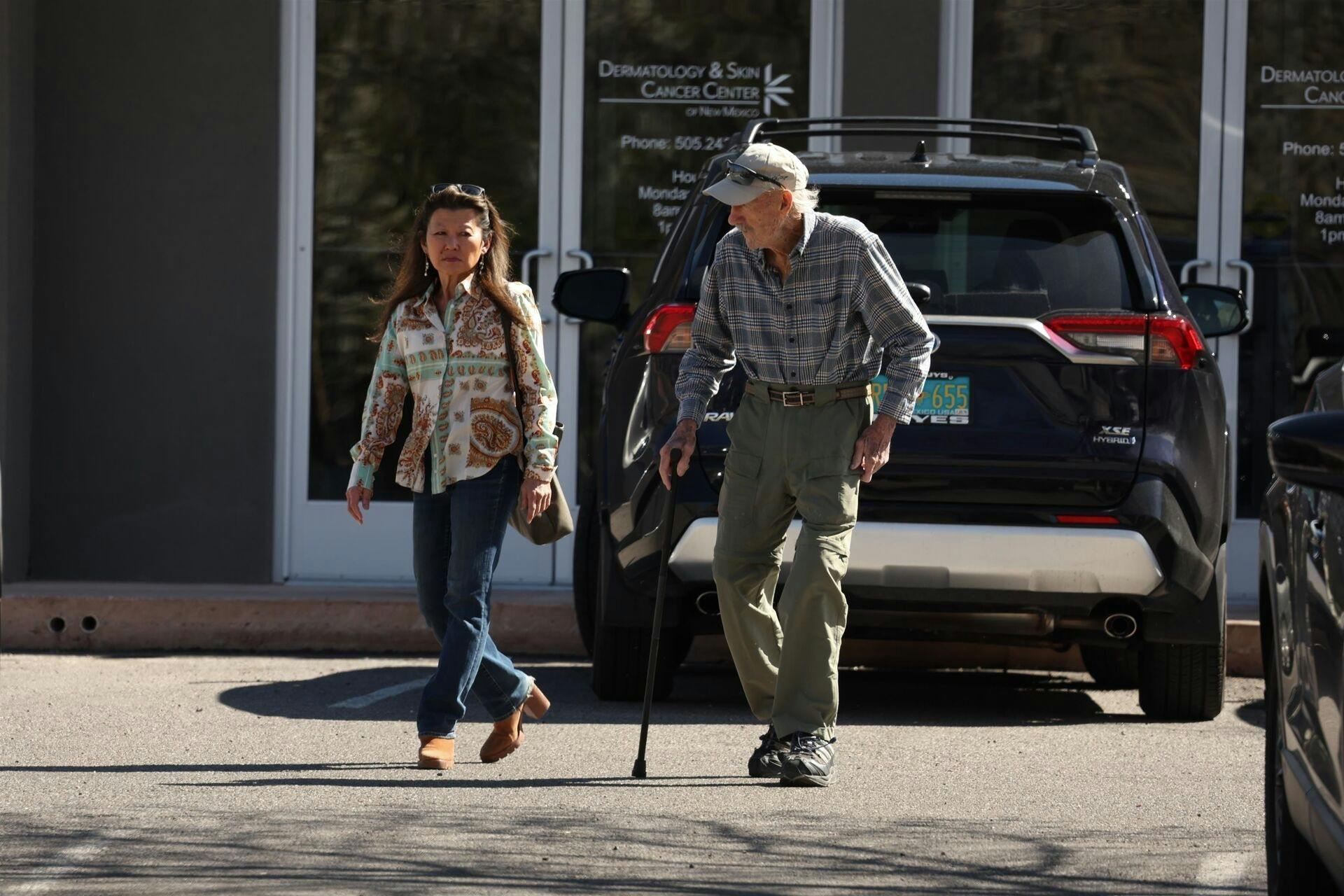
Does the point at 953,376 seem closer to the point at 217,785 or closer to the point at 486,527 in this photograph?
the point at 486,527

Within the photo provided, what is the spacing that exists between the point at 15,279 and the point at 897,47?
425 cm

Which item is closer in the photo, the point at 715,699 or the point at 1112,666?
the point at 715,699

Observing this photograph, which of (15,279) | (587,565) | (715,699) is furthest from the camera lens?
(15,279)

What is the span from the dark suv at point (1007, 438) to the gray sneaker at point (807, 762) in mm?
961

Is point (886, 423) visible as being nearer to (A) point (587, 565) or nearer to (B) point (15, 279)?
(A) point (587, 565)

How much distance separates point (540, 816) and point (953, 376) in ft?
6.91

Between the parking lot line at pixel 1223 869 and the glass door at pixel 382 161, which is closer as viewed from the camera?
the parking lot line at pixel 1223 869

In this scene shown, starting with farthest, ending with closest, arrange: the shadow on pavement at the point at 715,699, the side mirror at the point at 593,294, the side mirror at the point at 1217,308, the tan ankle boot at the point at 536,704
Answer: the side mirror at the point at 593,294, the side mirror at the point at 1217,308, the shadow on pavement at the point at 715,699, the tan ankle boot at the point at 536,704

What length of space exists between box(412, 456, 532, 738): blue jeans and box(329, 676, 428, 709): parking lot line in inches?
52.2

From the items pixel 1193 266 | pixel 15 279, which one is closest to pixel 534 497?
pixel 15 279

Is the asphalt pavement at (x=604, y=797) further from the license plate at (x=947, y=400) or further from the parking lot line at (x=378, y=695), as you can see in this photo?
the license plate at (x=947, y=400)

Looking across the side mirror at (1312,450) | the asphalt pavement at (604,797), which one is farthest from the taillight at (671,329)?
the side mirror at (1312,450)

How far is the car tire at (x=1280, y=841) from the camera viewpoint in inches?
154

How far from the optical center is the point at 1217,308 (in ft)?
24.1
